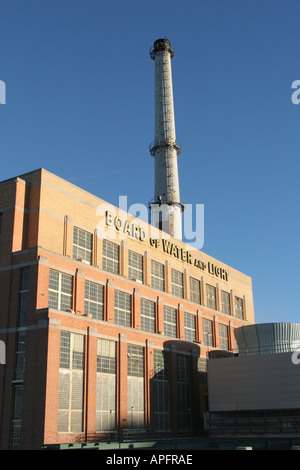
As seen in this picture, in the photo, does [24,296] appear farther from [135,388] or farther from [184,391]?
[184,391]

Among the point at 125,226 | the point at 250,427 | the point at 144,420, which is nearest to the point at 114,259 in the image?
the point at 125,226

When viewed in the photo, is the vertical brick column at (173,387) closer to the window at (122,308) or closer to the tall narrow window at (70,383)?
the window at (122,308)

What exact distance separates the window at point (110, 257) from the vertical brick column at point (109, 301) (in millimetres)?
2446

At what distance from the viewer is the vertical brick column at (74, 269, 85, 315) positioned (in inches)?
1700

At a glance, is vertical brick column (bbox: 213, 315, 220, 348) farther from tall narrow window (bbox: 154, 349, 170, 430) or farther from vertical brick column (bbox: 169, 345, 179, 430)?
tall narrow window (bbox: 154, 349, 170, 430)

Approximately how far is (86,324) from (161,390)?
12105mm

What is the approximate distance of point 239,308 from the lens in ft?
236

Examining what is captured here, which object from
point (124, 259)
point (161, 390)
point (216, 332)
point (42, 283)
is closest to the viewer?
point (42, 283)

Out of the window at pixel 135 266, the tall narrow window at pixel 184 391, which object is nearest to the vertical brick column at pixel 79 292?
the window at pixel 135 266

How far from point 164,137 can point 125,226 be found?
27.6 m

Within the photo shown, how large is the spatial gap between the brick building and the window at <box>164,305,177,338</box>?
123mm

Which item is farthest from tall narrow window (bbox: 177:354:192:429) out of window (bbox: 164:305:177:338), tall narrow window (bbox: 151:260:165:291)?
tall narrow window (bbox: 151:260:165:291)

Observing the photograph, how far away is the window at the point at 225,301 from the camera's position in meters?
68.2

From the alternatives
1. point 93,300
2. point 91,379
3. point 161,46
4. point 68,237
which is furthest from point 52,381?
point 161,46
